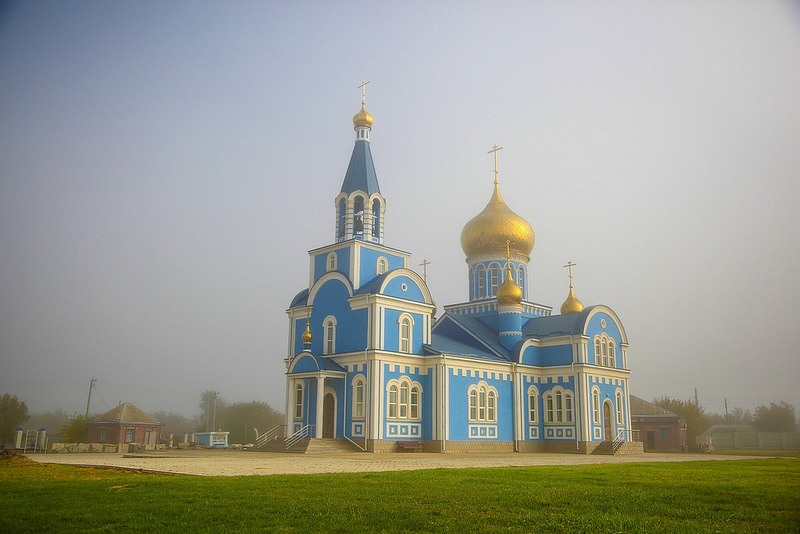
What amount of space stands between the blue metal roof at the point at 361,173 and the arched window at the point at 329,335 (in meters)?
6.51

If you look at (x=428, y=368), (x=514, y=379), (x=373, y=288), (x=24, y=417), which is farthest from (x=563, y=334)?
(x=24, y=417)

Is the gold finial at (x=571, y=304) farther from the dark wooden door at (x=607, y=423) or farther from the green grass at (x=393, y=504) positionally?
the green grass at (x=393, y=504)

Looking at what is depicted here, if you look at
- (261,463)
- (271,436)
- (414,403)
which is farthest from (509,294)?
(261,463)

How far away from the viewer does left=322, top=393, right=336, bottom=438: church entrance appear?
31.2 meters

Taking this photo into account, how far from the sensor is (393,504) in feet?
28.7

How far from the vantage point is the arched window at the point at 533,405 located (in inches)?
1436

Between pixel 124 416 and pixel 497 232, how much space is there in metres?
25.2

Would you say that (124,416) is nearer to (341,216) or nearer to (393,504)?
(341,216)

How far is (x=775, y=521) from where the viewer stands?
7574mm

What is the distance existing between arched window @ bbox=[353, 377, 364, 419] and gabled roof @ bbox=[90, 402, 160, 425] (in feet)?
56.8

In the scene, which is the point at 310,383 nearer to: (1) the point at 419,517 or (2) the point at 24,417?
(1) the point at 419,517

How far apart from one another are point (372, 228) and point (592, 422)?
15.8 m

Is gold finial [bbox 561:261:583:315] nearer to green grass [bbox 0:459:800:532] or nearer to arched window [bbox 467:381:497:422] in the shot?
arched window [bbox 467:381:497:422]

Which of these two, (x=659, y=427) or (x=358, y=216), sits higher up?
(x=358, y=216)
